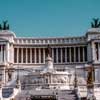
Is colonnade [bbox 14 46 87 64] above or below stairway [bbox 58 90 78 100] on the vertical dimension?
above

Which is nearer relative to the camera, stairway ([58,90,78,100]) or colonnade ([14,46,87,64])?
stairway ([58,90,78,100])

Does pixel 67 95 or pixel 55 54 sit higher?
pixel 55 54

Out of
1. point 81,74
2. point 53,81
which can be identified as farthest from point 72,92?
point 81,74

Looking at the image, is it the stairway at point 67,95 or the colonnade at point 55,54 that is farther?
the colonnade at point 55,54

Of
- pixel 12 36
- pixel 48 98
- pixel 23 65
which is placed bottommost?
pixel 48 98

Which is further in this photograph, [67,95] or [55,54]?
[55,54]

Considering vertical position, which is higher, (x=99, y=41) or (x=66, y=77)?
(x=99, y=41)

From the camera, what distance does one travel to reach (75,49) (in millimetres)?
122625

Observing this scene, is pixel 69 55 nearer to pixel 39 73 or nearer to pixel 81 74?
pixel 81 74

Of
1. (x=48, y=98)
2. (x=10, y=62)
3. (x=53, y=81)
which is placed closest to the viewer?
(x=48, y=98)

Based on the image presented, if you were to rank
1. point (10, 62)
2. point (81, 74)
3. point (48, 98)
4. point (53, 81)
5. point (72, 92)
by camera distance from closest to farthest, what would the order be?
point (48, 98), point (72, 92), point (53, 81), point (81, 74), point (10, 62)

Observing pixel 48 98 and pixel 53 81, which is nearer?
pixel 48 98

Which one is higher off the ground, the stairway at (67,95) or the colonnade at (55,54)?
the colonnade at (55,54)

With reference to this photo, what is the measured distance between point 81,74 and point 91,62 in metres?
7.48
